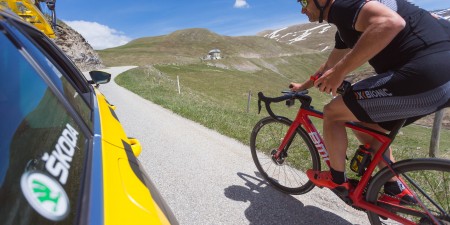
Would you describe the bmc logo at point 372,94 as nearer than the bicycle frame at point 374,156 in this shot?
Yes

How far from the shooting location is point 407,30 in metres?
2.24

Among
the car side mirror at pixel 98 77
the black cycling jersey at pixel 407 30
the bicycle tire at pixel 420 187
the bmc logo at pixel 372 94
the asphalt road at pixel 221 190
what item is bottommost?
the asphalt road at pixel 221 190

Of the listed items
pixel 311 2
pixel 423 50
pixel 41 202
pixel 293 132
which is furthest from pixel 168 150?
pixel 41 202

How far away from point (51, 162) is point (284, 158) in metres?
3.06

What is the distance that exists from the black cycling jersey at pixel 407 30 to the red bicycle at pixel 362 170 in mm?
550

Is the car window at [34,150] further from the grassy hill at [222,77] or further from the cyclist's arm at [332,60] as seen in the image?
the grassy hill at [222,77]

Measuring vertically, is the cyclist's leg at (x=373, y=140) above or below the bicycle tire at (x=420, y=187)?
above

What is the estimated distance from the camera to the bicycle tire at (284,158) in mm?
3674

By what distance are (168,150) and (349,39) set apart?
12.3 ft

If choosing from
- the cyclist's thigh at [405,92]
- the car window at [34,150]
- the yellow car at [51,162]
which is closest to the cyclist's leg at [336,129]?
the cyclist's thigh at [405,92]

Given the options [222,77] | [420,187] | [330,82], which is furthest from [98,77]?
[222,77]

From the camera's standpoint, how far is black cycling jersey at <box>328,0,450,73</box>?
218 centimetres

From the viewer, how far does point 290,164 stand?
4344mm

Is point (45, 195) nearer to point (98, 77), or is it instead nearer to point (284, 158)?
point (98, 77)
